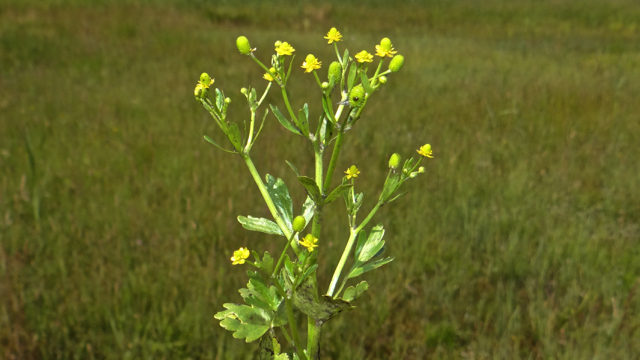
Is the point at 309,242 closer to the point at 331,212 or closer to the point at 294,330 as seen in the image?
the point at 294,330

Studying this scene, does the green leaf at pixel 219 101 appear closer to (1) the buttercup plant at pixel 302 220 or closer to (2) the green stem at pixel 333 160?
(1) the buttercup plant at pixel 302 220

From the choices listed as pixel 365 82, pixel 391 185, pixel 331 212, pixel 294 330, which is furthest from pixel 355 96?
pixel 331 212

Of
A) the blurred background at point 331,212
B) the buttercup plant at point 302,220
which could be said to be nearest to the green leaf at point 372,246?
the buttercup plant at point 302,220

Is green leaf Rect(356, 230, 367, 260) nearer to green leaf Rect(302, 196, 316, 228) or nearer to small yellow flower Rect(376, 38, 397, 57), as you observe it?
green leaf Rect(302, 196, 316, 228)

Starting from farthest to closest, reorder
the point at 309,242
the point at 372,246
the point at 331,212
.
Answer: the point at 331,212 → the point at 372,246 → the point at 309,242

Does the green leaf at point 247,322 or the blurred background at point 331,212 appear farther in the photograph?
the blurred background at point 331,212

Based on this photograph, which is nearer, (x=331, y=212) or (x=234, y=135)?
(x=234, y=135)
